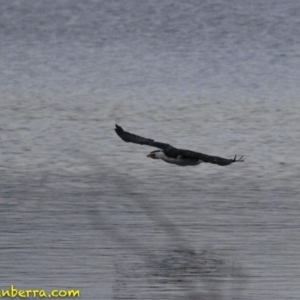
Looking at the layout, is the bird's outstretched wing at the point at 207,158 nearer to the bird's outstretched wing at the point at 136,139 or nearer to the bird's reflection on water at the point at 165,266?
the bird's outstretched wing at the point at 136,139

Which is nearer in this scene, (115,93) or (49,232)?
(49,232)

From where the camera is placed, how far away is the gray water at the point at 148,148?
6309mm

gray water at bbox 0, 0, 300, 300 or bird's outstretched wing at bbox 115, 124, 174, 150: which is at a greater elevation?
bird's outstretched wing at bbox 115, 124, 174, 150

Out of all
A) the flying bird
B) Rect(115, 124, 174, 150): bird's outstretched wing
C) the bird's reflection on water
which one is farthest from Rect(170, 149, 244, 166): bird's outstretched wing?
the bird's reflection on water

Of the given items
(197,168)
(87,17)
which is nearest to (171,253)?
(197,168)

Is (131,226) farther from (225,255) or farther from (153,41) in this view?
(153,41)

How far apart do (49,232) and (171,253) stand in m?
0.92

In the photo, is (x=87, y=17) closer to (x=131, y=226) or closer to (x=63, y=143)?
(x=63, y=143)

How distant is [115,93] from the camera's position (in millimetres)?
11414

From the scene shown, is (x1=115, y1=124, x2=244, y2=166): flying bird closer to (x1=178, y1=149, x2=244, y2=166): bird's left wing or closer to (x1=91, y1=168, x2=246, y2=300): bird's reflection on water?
(x1=178, y1=149, x2=244, y2=166): bird's left wing

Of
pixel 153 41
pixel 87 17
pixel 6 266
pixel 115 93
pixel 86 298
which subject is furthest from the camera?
pixel 87 17

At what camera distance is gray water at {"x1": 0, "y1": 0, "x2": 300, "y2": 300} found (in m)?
6.31

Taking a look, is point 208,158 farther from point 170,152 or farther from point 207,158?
point 170,152

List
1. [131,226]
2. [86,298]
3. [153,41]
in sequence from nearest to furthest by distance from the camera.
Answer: [86,298], [131,226], [153,41]
